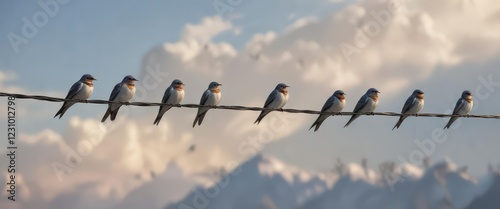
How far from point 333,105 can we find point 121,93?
185 inches

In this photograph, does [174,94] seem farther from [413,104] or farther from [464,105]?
[464,105]

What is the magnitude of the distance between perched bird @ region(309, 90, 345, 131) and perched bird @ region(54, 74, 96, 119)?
5025 millimetres

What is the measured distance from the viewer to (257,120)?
1761 centimetres

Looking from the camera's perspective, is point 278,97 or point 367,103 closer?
point 278,97

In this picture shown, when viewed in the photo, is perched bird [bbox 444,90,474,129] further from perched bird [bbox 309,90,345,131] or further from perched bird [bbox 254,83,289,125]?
perched bird [bbox 254,83,289,125]

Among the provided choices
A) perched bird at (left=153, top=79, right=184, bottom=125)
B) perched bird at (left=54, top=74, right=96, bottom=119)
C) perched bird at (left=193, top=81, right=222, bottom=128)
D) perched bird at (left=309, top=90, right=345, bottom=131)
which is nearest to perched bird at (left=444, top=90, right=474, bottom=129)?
perched bird at (left=309, top=90, right=345, bottom=131)

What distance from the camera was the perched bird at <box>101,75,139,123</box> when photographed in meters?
16.9

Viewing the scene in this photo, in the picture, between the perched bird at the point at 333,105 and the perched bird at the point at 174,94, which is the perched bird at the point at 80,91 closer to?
the perched bird at the point at 174,94

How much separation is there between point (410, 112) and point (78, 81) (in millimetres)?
7685

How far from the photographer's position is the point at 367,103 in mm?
18250

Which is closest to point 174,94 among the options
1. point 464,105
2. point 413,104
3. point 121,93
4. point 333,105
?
point 121,93

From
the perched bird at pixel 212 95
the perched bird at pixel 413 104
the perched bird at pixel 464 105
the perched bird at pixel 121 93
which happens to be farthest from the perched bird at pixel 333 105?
the perched bird at pixel 121 93

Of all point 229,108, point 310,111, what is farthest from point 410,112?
point 229,108

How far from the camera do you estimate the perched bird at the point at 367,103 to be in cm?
1823
